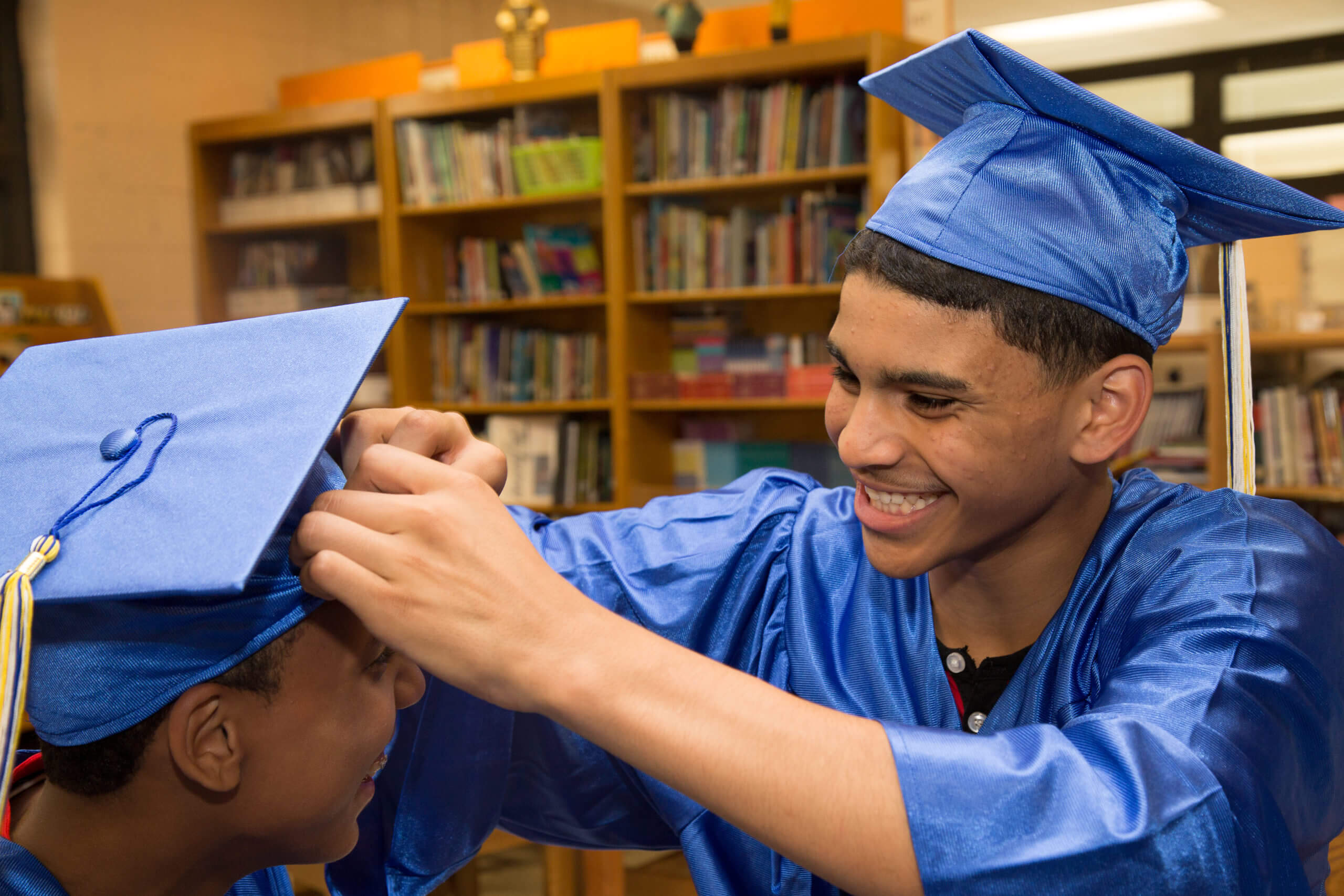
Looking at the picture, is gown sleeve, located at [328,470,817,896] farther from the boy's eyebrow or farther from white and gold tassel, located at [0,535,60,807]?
white and gold tassel, located at [0,535,60,807]

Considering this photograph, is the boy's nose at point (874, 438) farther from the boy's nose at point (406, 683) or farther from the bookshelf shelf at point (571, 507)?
the bookshelf shelf at point (571, 507)

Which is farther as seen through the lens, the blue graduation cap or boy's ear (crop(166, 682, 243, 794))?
boy's ear (crop(166, 682, 243, 794))

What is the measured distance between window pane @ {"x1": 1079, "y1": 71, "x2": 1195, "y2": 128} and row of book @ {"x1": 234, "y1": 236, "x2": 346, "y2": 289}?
190 inches

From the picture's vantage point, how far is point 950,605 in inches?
46.9

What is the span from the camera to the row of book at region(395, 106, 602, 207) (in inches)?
176

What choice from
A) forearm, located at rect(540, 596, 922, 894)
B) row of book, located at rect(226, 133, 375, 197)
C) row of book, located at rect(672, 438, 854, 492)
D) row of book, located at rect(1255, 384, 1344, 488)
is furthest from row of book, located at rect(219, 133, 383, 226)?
forearm, located at rect(540, 596, 922, 894)

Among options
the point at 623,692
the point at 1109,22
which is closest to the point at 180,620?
the point at 623,692

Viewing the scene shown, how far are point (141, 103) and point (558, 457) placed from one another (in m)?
2.65

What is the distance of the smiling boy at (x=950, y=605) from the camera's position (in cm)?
72

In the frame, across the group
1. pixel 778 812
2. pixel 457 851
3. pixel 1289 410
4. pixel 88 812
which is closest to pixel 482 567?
pixel 778 812

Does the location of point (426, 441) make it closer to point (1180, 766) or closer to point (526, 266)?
point (1180, 766)

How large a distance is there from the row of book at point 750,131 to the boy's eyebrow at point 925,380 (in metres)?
3.19

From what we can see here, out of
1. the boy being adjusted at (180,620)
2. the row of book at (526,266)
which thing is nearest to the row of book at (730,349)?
the row of book at (526,266)

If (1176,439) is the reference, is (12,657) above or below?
above
